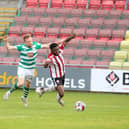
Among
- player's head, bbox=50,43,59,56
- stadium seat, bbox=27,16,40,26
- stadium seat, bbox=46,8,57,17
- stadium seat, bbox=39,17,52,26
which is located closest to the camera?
player's head, bbox=50,43,59,56

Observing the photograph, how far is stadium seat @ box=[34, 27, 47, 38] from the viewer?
31703 millimetres

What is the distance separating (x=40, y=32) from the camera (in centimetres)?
3175

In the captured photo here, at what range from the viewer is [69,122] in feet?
41.8

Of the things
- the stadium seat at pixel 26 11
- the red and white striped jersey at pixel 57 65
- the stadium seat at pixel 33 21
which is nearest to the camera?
the red and white striped jersey at pixel 57 65

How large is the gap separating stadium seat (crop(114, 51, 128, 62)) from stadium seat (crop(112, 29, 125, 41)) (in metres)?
1.85

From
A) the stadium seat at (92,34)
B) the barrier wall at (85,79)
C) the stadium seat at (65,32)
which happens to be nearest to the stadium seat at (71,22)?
the stadium seat at (65,32)

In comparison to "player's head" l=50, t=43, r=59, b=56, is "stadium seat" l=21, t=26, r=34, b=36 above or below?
below

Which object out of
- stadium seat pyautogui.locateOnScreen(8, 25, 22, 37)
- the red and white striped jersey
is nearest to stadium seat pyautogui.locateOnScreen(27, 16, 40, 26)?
stadium seat pyautogui.locateOnScreen(8, 25, 22, 37)

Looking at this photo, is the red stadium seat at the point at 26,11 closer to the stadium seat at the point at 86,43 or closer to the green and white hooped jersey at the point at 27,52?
the stadium seat at the point at 86,43

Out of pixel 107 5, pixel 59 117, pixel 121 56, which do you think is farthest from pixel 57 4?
pixel 59 117

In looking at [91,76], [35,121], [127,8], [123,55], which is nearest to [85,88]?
[91,76]

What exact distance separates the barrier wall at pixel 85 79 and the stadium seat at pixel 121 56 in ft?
9.97

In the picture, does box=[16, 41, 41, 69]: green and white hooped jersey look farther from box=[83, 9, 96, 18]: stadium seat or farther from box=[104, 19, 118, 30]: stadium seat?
box=[83, 9, 96, 18]: stadium seat

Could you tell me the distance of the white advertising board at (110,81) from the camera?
2478cm
